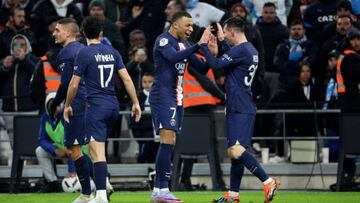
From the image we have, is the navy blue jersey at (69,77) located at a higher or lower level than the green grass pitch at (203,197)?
higher

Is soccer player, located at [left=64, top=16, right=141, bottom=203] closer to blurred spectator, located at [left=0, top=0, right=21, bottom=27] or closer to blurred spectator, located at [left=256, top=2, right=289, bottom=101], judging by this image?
blurred spectator, located at [left=256, top=2, right=289, bottom=101]

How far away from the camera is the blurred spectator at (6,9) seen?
22.4 meters

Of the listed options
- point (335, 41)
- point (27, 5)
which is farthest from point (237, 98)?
point (27, 5)

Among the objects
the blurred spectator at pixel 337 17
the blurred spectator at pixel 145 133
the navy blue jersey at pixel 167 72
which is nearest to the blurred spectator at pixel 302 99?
the blurred spectator at pixel 337 17

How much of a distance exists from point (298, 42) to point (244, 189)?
326 centimetres

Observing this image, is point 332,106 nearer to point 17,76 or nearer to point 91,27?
point 17,76

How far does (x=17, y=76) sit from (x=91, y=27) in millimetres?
7116

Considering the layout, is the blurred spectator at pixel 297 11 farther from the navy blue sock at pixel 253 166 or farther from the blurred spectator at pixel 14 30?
the navy blue sock at pixel 253 166

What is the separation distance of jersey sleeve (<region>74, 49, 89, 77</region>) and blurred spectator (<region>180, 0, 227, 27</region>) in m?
6.83

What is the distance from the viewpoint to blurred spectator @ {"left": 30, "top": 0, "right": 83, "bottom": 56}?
21.7 meters

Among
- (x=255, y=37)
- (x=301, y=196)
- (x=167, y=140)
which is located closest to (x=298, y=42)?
(x=255, y=37)

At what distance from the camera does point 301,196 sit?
54.8ft

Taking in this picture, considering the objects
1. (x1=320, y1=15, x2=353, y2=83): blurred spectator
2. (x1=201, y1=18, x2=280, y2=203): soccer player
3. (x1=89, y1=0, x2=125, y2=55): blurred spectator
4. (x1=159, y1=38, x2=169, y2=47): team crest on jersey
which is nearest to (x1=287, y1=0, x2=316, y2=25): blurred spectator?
(x1=320, y1=15, x2=353, y2=83): blurred spectator

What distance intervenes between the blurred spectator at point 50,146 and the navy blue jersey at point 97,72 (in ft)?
11.4
